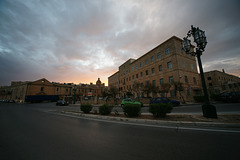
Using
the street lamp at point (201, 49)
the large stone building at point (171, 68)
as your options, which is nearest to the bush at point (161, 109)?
the street lamp at point (201, 49)

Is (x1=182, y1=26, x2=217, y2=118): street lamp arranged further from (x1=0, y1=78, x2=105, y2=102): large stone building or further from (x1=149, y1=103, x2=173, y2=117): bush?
(x1=0, y1=78, x2=105, y2=102): large stone building

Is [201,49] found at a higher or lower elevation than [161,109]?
higher

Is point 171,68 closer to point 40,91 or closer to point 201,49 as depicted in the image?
point 201,49

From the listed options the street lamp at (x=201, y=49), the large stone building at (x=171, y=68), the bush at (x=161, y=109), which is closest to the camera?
the street lamp at (x=201, y=49)

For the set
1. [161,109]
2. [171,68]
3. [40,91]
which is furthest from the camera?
[40,91]

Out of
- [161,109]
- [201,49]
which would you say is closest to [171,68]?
[201,49]

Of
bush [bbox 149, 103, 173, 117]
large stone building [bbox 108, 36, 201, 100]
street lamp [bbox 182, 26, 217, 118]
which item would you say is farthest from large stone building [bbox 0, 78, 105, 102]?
street lamp [bbox 182, 26, 217, 118]

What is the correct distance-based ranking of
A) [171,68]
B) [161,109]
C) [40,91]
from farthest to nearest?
[40,91] → [171,68] → [161,109]

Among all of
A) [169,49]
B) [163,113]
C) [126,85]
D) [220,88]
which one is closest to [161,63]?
[169,49]

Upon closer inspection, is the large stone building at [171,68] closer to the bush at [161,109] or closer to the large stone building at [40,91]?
the bush at [161,109]

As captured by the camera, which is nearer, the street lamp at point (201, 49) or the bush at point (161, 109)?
the street lamp at point (201, 49)

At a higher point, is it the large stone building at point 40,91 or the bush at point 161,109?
the large stone building at point 40,91

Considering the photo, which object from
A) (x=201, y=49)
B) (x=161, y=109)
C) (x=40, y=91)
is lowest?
(x=161, y=109)

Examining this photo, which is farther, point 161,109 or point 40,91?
point 40,91
